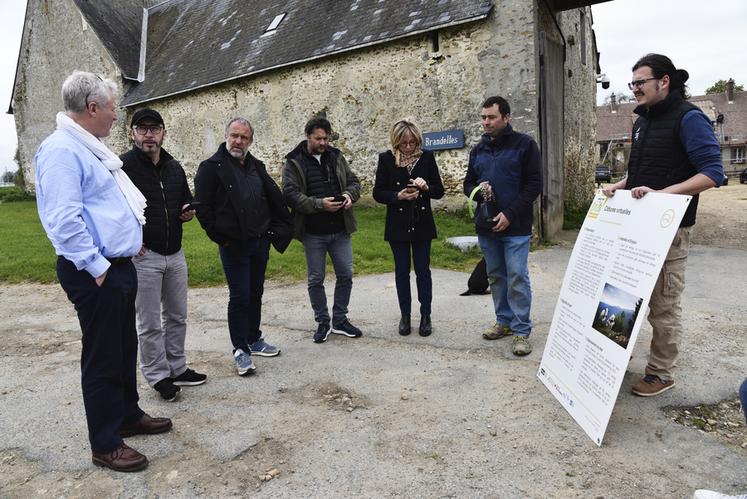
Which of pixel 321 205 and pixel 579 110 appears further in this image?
pixel 579 110

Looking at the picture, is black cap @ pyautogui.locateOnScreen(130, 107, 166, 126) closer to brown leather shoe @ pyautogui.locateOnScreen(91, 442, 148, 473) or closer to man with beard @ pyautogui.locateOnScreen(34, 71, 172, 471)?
man with beard @ pyautogui.locateOnScreen(34, 71, 172, 471)

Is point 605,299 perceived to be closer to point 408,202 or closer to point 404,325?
point 408,202

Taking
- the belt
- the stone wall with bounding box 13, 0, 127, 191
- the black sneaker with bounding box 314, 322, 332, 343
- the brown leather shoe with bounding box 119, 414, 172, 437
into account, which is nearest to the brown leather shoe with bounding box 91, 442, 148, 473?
the brown leather shoe with bounding box 119, 414, 172, 437

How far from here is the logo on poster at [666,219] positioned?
2.71 meters

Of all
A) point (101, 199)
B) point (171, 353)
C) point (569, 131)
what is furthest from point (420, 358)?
point (569, 131)

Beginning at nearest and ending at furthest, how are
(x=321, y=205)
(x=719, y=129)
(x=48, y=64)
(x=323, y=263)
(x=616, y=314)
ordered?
1. (x=616, y=314)
2. (x=321, y=205)
3. (x=323, y=263)
4. (x=48, y=64)
5. (x=719, y=129)

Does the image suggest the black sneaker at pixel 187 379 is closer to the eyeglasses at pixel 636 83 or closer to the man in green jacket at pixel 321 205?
the man in green jacket at pixel 321 205

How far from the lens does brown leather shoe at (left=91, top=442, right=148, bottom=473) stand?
2713 millimetres

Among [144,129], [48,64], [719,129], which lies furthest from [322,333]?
[719,129]

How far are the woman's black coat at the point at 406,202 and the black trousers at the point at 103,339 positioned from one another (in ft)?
8.01

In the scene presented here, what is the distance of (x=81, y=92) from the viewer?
2.62 metres

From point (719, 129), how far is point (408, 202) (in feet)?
186

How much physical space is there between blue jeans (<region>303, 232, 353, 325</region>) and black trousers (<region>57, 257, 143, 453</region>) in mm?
2006

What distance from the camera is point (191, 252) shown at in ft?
30.1
